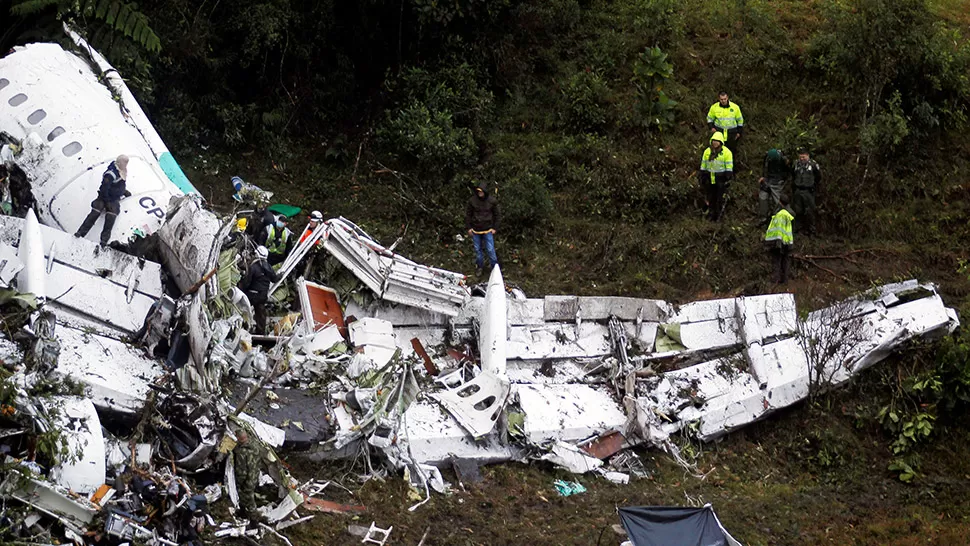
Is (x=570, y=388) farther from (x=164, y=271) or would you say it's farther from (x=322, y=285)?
(x=164, y=271)

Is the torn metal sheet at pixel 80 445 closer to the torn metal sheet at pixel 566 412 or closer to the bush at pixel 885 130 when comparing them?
the torn metal sheet at pixel 566 412

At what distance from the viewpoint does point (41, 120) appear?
1509cm

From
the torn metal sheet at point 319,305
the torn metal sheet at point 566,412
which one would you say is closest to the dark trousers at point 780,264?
the torn metal sheet at point 566,412

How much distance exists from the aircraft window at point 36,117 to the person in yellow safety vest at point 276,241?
134 inches

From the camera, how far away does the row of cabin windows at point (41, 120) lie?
48.6ft

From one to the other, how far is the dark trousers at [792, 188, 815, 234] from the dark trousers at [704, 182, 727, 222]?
44.2 inches

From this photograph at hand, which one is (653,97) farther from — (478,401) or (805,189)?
(478,401)

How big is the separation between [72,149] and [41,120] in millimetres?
722

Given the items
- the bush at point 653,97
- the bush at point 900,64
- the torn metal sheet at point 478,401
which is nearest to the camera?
the torn metal sheet at point 478,401

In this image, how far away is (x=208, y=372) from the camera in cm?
1256

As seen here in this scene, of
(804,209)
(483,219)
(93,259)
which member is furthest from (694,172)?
(93,259)

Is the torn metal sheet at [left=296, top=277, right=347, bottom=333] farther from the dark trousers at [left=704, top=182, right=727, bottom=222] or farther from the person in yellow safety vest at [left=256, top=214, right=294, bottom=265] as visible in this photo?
the dark trousers at [left=704, top=182, right=727, bottom=222]

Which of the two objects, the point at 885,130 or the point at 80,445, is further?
the point at 885,130

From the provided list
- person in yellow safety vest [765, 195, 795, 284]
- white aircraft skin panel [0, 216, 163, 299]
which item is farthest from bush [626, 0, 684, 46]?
white aircraft skin panel [0, 216, 163, 299]
